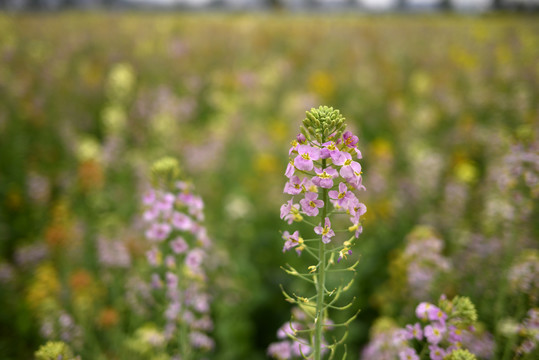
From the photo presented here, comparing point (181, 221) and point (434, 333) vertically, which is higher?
point (181, 221)

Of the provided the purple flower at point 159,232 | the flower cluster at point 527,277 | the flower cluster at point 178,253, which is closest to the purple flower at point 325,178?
the flower cluster at point 178,253

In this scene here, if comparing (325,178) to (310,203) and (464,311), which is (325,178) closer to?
(310,203)

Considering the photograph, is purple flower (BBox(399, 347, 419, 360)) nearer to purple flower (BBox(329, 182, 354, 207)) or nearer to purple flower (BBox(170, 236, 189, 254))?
purple flower (BBox(329, 182, 354, 207))

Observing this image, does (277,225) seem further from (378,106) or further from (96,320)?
(378,106)

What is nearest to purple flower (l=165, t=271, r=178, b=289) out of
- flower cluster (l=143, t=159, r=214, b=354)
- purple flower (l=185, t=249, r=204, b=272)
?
flower cluster (l=143, t=159, r=214, b=354)

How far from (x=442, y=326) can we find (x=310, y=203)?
2.51 ft

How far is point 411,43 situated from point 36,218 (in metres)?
10.5

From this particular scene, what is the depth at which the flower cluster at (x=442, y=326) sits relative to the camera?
54.3 inches

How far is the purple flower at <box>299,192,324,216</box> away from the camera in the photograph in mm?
1253

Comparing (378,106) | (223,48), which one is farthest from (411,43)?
(223,48)

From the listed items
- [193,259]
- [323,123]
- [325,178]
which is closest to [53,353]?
[193,259]

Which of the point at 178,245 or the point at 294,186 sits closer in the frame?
the point at 294,186

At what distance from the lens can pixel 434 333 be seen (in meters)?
1.39

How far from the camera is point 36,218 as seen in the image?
161 inches
